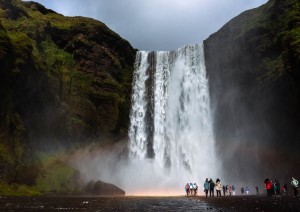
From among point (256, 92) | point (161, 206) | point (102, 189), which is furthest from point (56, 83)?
point (161, 206)

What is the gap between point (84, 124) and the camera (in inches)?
2210

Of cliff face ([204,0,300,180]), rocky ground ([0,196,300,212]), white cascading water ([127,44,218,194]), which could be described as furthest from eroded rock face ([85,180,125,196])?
cliff face ([204,0,300,180])

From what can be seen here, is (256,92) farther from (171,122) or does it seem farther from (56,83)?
(56,83)

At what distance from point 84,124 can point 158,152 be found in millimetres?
12672

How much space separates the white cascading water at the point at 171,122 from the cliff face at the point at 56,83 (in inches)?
126

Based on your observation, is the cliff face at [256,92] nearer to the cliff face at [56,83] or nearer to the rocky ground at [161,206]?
the cliff face at [56,83]

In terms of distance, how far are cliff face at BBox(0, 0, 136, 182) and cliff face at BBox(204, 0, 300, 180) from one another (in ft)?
55.6

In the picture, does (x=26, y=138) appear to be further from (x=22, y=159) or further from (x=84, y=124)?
(x=84, y=124)

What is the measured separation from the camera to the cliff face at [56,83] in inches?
1630

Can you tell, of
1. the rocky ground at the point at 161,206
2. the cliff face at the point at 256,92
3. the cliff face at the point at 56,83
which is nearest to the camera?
the rocky ground at the point at 161,206

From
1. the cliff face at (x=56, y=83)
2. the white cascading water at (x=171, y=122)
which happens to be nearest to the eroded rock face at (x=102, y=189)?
the cliff face at (x=56, y=83)

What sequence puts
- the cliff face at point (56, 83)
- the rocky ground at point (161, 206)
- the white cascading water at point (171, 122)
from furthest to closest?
the white cascading water at point (171, 122), the cliff face at point (56, 83), the rocky ground at point (161, 206)

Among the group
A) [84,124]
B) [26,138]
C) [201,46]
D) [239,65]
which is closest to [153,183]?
[84,124]

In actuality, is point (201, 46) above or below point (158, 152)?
above
